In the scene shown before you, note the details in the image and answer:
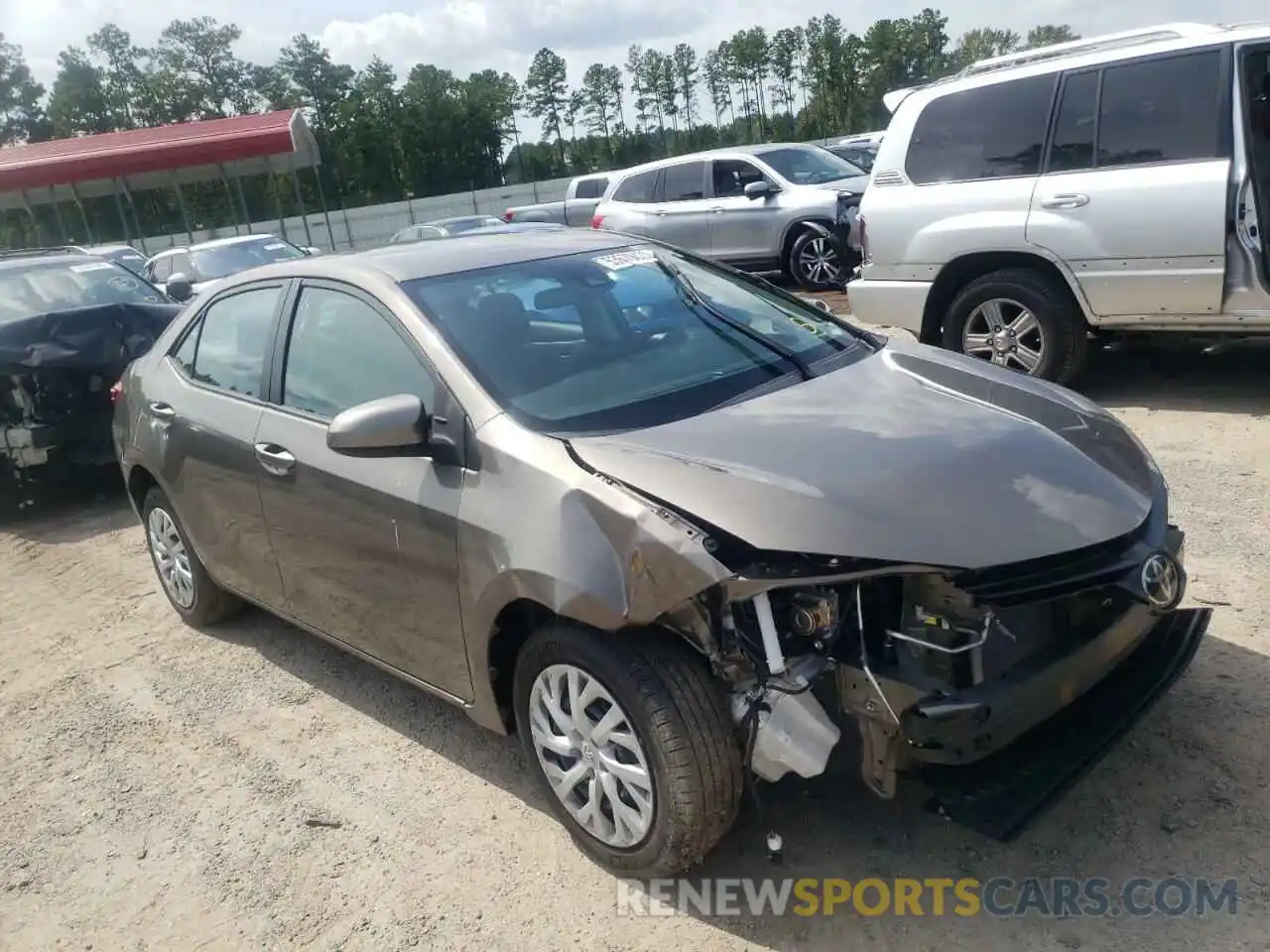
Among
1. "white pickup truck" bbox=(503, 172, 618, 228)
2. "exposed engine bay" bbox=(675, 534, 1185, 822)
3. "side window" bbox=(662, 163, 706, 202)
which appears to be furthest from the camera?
"white pickup truck" bbox=(503, 172, 618, 228)

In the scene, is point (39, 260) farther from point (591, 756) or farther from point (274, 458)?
point (591, 756)

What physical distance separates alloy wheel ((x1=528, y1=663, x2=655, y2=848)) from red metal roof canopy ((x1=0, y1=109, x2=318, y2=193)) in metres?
26.0

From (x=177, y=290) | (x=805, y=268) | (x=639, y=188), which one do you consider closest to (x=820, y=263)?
(x=805, y=268)

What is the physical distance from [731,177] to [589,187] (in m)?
8.27

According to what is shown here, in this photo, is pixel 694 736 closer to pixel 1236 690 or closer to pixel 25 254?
pixel 1236 690

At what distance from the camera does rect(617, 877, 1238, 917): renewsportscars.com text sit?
8.68ft

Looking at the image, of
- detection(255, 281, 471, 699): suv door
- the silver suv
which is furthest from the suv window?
detection(255, 281, 471, 699): suv door

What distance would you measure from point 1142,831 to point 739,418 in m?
1.55

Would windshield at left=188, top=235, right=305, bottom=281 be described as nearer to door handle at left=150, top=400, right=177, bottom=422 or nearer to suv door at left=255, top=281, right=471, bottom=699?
door handle at left=150, top=400, right=177, bottom=422

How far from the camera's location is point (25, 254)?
28.9 feet

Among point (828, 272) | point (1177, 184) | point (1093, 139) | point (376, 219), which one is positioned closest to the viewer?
point (1177, 184)

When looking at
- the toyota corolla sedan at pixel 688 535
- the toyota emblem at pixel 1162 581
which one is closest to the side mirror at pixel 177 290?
the toyota corolla sedan at pixel 688 535

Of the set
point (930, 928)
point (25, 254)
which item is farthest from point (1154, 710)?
point (25, 254)

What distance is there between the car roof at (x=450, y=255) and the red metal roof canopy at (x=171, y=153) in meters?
24.2
